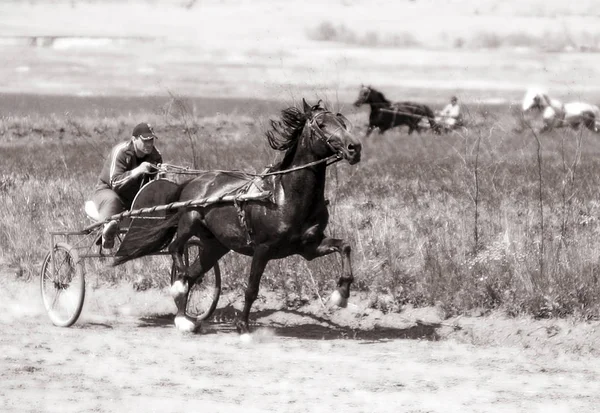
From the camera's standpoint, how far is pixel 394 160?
1027 inches

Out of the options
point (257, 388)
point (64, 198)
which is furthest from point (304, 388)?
point (64, 198)

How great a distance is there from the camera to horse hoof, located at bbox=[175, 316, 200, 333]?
13141mm

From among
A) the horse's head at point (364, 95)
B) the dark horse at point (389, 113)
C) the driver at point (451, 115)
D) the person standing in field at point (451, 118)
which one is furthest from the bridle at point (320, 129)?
the horse's head at point (364, 95)

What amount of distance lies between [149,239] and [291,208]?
1.93 m

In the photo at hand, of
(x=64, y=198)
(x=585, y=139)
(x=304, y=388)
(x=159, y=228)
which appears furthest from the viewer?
(x=585, y=139)

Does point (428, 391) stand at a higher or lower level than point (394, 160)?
lower

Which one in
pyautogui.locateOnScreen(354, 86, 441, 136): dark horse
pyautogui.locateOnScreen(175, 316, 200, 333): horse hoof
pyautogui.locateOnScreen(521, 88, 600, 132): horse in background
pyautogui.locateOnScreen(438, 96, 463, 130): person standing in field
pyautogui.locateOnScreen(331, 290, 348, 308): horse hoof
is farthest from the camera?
pyautogui.locateOnScreen(354, 86, 441, 136): dark horse

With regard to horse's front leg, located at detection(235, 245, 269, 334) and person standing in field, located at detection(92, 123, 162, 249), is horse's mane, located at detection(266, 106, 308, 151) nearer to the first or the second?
horse's front leg, located at detection(235, 245, 269, 334)

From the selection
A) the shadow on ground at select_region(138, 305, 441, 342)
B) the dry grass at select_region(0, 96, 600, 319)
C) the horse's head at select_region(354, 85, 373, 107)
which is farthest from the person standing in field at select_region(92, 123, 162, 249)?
the horse's head at select_region(354, 85, 373, 107)

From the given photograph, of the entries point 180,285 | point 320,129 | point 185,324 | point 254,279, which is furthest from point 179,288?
point 320,129

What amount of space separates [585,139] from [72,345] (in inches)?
845

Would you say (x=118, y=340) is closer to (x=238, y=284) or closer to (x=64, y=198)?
(x=238, y=284)

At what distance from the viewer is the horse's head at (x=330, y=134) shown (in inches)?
460

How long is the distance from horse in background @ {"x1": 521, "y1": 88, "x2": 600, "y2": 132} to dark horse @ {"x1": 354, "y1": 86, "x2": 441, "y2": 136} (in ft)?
9.03
